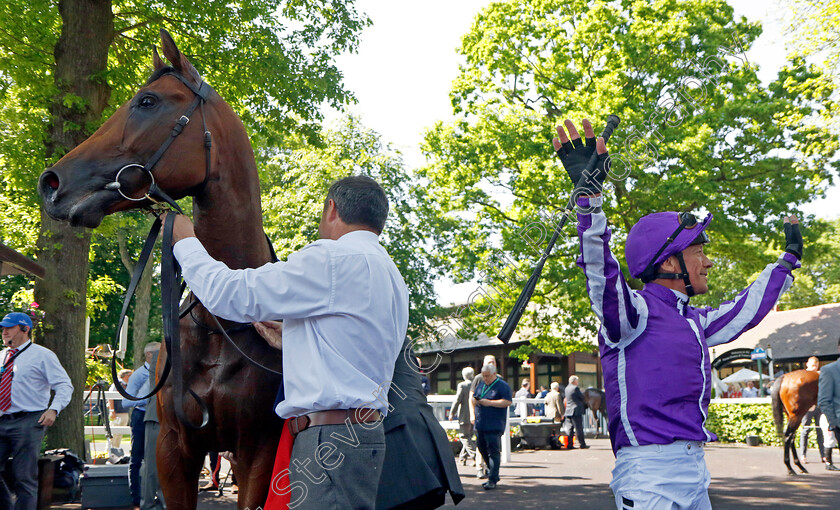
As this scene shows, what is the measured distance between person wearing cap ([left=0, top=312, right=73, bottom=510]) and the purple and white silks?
6.11 metres

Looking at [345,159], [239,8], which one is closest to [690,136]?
[239,8]

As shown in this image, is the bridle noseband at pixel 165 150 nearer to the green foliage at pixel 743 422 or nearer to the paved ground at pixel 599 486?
the paved ground at pixel 599 486

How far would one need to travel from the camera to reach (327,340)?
8.04ft

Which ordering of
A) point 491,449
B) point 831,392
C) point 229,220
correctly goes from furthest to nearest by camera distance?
point 491,449 < point 831,392 < point 229,220

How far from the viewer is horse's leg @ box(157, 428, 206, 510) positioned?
10.7 feet

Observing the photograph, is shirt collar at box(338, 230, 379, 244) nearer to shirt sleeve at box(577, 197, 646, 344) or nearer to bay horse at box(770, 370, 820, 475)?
shirt sleeve at box(577, 197, 646, 344)

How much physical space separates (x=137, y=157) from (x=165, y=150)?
117 mm

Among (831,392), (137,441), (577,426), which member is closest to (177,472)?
(137,441)

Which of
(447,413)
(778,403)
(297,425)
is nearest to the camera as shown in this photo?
(297,425)

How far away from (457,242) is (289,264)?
1989 centimetres

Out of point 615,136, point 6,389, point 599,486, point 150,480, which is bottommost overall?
point 599,486

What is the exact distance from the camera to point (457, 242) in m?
22.2

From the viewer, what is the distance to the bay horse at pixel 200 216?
3.01 metres

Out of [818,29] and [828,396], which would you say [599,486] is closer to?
[828,396]
